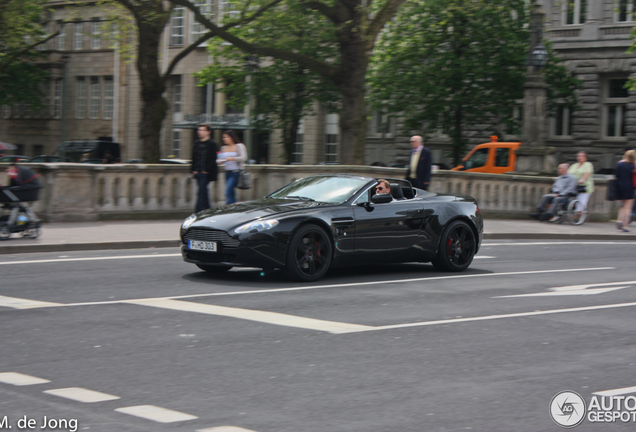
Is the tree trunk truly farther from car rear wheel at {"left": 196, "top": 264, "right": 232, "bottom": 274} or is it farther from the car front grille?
the car front grille

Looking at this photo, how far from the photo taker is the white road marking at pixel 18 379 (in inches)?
224

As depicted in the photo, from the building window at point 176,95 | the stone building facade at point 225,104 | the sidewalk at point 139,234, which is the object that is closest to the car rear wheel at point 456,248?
the sidewalk at point 139,234

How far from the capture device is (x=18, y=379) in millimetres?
5785

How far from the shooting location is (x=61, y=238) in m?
14.9

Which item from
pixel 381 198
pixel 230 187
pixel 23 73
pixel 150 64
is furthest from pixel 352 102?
pixel 23 73

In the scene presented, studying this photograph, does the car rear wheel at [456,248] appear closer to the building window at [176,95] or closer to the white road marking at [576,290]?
the white road marking at [576,290]

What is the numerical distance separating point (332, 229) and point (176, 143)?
4727 cm

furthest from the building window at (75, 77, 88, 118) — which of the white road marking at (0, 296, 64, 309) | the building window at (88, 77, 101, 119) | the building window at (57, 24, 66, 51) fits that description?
the white road marking at (0, 296, 64, 309)

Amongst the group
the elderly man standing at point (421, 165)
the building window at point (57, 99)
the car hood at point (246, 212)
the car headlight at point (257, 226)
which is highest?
the building window at point (57, 99)

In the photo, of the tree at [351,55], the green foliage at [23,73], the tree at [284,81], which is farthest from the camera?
the green foliage at [23,73]

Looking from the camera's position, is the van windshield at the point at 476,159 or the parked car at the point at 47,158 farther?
the parked car at the point at 47,158

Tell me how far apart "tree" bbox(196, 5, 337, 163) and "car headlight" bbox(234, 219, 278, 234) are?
27676 millimetres

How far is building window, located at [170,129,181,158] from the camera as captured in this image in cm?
5688

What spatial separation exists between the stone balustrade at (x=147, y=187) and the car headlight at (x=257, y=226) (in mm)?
8200
